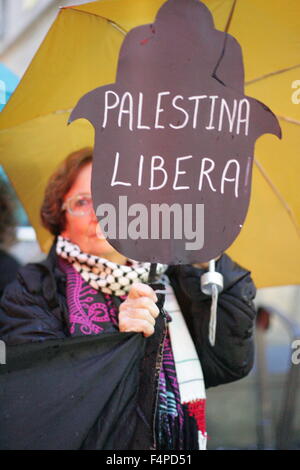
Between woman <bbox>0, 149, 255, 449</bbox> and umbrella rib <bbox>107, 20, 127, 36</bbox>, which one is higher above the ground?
umbrella rib <bbox>107, 20, 127, 36</bbox>

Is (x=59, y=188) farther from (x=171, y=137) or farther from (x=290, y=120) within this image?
(x=290, y=120)

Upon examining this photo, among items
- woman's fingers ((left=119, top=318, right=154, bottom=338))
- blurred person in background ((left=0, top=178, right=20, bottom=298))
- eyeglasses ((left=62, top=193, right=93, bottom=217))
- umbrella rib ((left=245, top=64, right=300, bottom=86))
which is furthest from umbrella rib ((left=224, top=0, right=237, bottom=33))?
blurred person in background ((left=0, top=178, right=20, bottom=298))

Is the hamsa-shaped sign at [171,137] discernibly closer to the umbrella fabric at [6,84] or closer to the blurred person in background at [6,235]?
the umbrella fabric at [6,84]

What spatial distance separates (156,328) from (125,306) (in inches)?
4.5

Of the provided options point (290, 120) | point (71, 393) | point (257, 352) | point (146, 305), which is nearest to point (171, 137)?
point (290, 120)

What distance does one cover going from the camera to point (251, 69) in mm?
1612

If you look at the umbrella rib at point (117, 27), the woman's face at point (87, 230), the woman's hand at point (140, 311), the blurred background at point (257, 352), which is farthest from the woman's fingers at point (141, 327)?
the umbrella rib at point (117, 27)

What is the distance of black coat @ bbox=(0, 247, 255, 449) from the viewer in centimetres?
150

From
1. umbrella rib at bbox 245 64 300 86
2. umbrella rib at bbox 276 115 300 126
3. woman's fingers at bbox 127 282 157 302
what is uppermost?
umbrella rib at bbox 245 64 300 86

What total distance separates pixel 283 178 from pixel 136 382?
Answer: 798 mm

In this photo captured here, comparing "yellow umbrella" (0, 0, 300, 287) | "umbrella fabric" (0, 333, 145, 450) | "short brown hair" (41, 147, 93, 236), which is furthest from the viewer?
"short brown hair" (41, 147, 93, 236)

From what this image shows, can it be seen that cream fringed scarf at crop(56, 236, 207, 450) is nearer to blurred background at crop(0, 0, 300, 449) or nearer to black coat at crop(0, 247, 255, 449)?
black coat at crop(0, 247, 255, 449)
